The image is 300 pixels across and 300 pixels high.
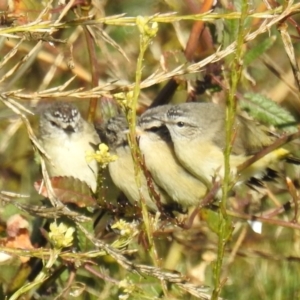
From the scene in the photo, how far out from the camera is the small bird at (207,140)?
12.5 feet

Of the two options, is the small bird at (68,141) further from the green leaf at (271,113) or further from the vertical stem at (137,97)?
the vertical stem at (137,97)

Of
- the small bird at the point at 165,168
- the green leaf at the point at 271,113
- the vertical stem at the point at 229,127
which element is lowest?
the small bird at the point at 165,168

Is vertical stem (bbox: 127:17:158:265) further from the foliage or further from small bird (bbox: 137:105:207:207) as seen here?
small bird (bbox: 137:105:207:207)

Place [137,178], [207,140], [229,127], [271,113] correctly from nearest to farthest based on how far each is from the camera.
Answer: [229,127] → [137,178] → [271,113] → [207,140]

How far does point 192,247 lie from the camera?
434 cm

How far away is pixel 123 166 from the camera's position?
3750 millimetres

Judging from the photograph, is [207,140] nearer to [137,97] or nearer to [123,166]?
[123,166]

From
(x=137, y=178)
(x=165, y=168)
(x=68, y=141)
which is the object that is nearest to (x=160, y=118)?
(x=165, y=168)

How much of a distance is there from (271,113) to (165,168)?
0.63 metres

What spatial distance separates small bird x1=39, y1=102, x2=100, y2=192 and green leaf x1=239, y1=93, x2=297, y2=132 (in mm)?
826

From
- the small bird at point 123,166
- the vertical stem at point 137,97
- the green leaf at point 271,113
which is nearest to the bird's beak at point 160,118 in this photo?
the small bird at point 123,166

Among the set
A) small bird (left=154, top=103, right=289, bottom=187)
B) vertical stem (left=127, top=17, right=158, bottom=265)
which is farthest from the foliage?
small bird (left=154, top=103, right=289, bottom=187)

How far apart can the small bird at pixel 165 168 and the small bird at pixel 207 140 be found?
3cm

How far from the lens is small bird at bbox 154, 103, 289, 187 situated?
12.5ft
